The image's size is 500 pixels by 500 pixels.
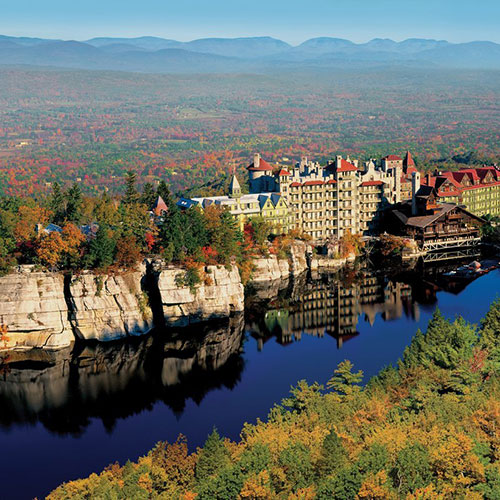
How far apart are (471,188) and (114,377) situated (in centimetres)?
5036

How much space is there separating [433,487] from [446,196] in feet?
180

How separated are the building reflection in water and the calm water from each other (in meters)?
0.08

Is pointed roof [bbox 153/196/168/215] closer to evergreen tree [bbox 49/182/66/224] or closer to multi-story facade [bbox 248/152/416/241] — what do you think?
evergreen tree [bbox 49/182/66/224]

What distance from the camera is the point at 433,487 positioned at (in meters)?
23.2

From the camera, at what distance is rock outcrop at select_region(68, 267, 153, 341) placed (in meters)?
44.9

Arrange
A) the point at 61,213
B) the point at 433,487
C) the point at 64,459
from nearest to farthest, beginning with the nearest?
1. the point at 433,487
2. the point at 64,459
3. the point at 61,213

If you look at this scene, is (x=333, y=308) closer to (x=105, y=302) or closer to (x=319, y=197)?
(x=105, y=302)

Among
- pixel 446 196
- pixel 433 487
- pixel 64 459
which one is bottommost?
pixel 64 459

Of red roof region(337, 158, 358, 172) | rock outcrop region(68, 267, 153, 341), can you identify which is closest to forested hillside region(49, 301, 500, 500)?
rock outcrop region(68, 267, 153, 341)

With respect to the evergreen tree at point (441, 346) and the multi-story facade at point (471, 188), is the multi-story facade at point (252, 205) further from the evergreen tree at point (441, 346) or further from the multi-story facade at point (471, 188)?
the evergreen tree at point (441, 346)

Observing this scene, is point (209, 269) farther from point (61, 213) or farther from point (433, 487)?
point (433, 487)

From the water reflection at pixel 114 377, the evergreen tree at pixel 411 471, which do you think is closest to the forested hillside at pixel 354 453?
the evergreen tree at pixel 411 471

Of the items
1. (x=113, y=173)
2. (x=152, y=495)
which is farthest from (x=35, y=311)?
(x=113, y=173)

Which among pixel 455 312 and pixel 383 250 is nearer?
pixel 455 312
